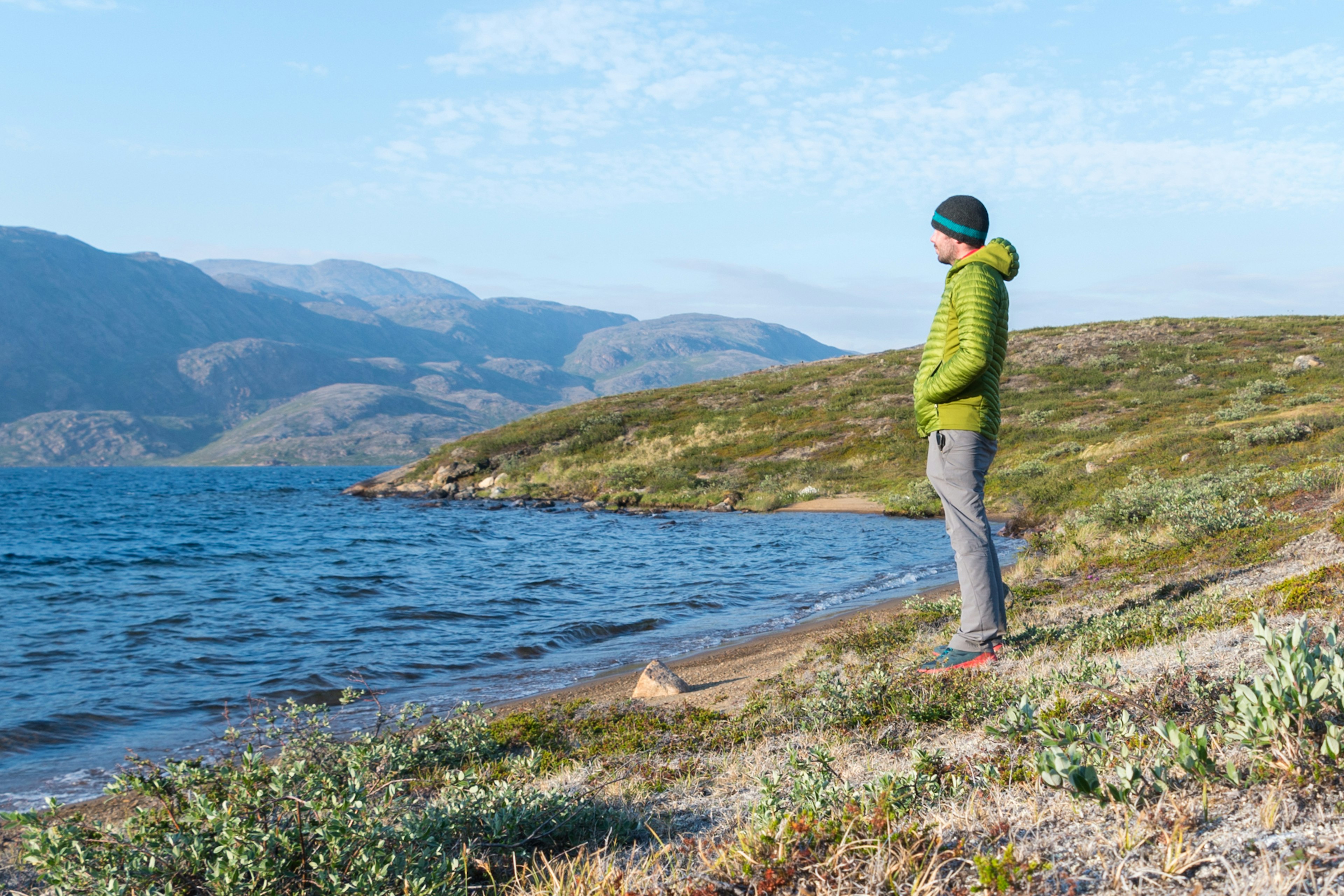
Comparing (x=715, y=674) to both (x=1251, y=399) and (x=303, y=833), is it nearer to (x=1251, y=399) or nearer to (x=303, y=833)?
(x=303, y=833)

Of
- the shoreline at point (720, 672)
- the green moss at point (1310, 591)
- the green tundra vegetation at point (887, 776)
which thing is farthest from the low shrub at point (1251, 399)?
the green moss at point (1310, 591)

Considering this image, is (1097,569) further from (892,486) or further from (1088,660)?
(892,486)

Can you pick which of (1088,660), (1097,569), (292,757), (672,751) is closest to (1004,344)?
(1088,660)

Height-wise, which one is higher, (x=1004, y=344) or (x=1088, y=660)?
(x=1004, y=344)

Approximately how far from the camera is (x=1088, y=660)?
188 inches

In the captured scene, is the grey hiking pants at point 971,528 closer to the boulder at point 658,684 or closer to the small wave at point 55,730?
the boulder at point 658,684

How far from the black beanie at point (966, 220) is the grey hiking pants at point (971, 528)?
129cm

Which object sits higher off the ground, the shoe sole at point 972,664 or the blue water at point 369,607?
the shoe sole at point 972,664

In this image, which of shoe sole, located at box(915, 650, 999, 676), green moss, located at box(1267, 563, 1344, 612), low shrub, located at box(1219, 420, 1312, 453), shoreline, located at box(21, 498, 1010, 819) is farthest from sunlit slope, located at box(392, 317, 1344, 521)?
shoe sole, located at box(915, 650, 999, 676)

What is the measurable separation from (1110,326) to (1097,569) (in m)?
57.3

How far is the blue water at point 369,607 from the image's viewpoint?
8.38 meters

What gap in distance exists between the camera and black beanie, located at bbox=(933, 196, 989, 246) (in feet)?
17.6

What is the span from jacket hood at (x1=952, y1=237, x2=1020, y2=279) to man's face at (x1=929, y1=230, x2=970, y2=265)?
0.14 m

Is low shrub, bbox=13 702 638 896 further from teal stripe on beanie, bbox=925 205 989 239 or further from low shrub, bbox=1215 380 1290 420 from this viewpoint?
low shrub, bbox=1215 380 1290 420
